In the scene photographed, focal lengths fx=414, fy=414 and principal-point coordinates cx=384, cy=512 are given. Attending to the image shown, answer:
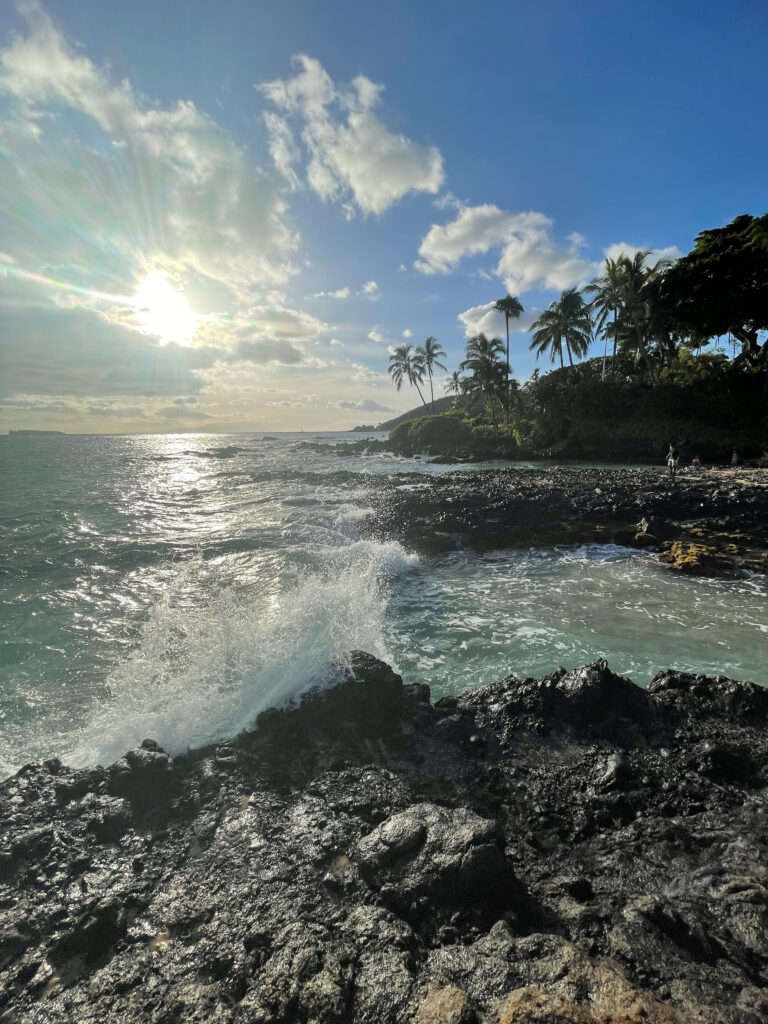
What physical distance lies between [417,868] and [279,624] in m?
6.22

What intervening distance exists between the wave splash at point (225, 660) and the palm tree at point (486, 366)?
51645 millimetres

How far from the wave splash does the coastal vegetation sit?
37.7 meters

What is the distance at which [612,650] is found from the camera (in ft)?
28.6

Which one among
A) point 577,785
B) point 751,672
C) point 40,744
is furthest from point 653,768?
point 40,744

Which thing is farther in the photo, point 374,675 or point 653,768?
point 374,675

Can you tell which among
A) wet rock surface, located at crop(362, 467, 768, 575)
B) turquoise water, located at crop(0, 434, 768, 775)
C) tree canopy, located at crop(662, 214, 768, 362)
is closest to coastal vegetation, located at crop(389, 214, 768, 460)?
tree canopy, located at crop(662, 214, 768, 362)

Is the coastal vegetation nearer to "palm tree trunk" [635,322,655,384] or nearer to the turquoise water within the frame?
"palm tree trunk" [635,322,655,384]

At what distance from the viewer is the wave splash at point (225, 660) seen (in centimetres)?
676

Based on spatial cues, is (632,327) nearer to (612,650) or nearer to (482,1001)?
(612,650)

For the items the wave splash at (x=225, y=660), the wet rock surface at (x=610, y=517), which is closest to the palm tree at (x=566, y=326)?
the wet rock surface at (x=610, y=517)

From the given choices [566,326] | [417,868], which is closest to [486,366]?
[566,326]

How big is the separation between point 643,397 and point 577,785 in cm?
4401

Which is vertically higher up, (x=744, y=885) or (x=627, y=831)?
(x=744, y=885)

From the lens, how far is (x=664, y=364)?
44875 mm
